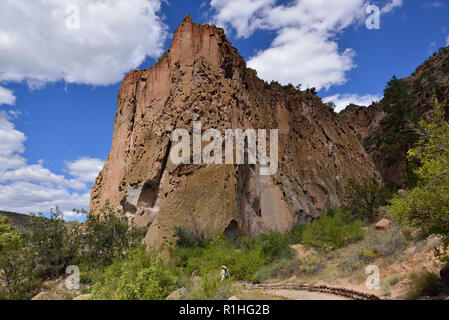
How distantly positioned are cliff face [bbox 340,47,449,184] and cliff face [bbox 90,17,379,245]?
7.60 meters

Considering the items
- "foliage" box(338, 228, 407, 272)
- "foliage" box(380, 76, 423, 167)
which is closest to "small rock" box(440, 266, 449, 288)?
"foliage" box(338, 228, 407, 272)

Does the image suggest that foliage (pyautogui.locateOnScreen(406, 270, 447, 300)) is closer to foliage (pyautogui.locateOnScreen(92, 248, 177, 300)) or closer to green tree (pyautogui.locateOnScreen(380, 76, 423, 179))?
foliage (pyautogui.locateOnScreen(92, 248, 177, 300))

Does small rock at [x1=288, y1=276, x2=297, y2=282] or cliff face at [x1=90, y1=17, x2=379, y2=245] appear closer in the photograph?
small rock at [x1=288, y1=276, x2=297, y2=282]

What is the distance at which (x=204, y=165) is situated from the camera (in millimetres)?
17625

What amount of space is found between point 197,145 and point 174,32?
10.6 meters

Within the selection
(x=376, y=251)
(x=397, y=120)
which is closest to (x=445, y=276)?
(x=376, y=251)

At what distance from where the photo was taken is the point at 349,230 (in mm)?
14125

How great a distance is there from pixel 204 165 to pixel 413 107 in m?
28.3

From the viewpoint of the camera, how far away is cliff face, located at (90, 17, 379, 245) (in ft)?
55.1

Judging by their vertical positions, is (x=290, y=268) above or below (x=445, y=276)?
below

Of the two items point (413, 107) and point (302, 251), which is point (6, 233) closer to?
point (302, 251)

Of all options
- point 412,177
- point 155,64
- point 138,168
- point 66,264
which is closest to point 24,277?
point 66,264
